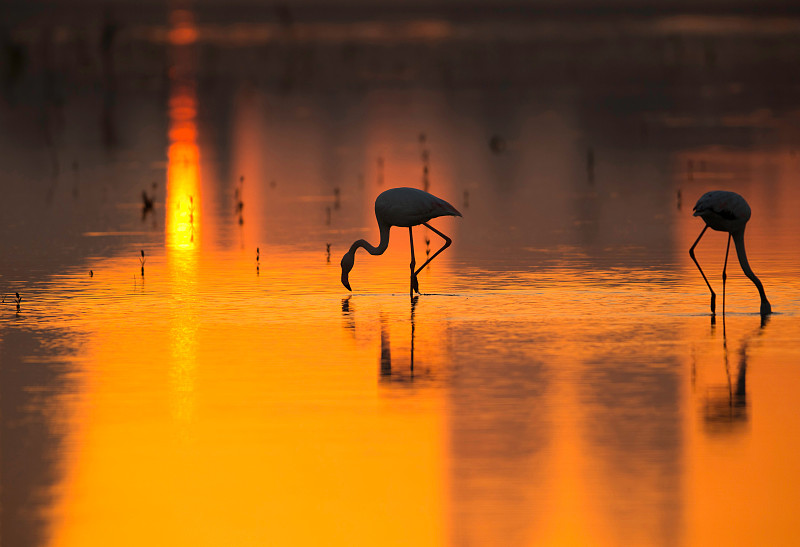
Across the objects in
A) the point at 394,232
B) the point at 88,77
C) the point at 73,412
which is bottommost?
the point at 73,412

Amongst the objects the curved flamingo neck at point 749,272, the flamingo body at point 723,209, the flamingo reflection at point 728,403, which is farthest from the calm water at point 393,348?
the flamingo body at point 723,209

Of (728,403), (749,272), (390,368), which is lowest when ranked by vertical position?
(728,403)

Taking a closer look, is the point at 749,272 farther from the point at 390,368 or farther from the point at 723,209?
the point at 390,368

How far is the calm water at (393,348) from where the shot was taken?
765 centimetres

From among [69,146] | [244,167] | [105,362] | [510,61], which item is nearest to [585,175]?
Answer: [244,167]

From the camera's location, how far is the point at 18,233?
19.3m

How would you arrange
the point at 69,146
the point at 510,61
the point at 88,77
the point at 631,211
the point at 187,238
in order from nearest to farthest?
the point at 187,238 → the point at 631,211 → the point at 69,146 → the point at 88,77 → the point at 510,61

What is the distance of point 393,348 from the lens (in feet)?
38.2

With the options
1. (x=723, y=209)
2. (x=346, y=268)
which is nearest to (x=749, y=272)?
(x=723, y=209)

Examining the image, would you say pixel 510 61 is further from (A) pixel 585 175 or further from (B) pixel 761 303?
(B) pixel 761 303

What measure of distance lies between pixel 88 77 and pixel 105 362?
44.9 metres

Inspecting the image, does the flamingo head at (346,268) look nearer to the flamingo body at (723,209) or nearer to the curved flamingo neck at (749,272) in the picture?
the flamingo body at (723,209)

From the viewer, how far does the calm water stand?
25.1 ft

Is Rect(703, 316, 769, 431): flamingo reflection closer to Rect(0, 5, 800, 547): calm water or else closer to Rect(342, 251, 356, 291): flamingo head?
Rect(0, 5, 800, 547): calm water
